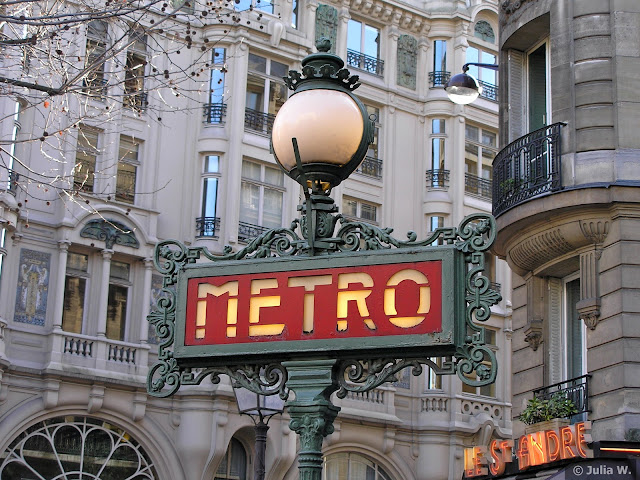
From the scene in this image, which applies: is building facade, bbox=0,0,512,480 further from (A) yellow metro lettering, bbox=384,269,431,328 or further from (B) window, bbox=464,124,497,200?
(A) yellow metro lettering, bbox=384,269,431,328

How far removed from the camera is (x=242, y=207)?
3098 cm

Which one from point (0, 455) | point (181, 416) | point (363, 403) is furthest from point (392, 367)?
point (363, 403)

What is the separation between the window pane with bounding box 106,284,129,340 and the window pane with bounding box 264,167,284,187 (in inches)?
199

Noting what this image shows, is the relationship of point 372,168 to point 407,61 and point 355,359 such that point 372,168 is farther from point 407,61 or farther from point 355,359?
point 355,359

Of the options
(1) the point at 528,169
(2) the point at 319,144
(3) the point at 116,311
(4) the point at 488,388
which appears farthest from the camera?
(4) the point at 488,388

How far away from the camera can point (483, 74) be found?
3706 centimetres

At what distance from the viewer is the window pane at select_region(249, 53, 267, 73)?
31.8m

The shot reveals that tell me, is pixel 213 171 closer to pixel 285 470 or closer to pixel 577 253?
pixel 285 470

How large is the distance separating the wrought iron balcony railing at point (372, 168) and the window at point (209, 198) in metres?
5.08

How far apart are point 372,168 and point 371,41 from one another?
3959 millimetres

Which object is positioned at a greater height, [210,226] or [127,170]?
[127,170]

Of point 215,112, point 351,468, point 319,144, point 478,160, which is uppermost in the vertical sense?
point 478,160

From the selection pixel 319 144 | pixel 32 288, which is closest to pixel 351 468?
pixel 32 288

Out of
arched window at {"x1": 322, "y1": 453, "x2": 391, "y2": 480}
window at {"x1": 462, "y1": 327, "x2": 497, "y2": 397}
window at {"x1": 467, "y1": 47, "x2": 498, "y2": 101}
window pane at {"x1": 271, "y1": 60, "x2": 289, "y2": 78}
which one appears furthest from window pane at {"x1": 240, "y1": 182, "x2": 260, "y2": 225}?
window at {"x1": 467, "y1": 47, "x2": 498, "y2": 101}
